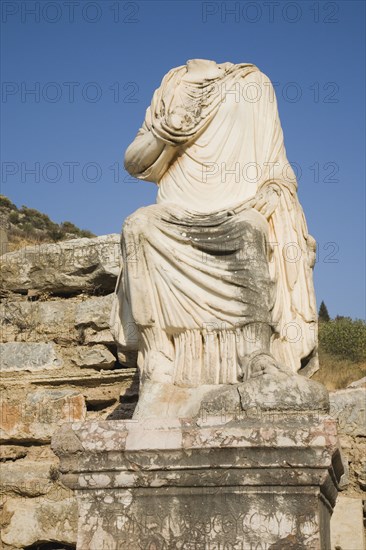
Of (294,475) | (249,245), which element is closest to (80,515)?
(294,475)

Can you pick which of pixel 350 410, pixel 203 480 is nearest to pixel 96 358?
pixel 350 410

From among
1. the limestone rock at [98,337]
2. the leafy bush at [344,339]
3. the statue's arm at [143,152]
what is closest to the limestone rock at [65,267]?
the limestone rock at [98,337]

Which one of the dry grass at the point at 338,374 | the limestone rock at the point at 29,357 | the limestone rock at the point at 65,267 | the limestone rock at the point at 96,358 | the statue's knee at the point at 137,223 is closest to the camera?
the statue's knee at the point at 137,223

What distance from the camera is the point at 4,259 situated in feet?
25.9

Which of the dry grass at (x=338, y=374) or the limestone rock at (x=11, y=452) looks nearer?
the limestone rock at (x=11, y=452)

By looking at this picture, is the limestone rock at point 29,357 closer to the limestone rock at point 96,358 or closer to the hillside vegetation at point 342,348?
the limestone rock at point 96,358

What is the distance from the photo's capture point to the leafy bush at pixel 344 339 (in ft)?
41.8

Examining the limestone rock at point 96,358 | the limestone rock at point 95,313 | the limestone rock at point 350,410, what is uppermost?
the limestone rock at point 95,313

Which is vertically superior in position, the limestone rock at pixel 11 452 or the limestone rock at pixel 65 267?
the limestone rock at pixel 65 267

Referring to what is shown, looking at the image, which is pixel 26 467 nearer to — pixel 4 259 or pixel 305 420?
pixel 4 259

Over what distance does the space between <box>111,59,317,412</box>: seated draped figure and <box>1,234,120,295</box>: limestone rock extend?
1.73 metres

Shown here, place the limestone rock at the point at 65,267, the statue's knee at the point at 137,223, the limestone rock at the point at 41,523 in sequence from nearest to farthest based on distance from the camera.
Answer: the statue's knee at the point at 137,223
the limestone rock at the point at 41,523
the limestone rock at the point at 65,267

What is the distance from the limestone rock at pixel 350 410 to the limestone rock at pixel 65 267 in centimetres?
211

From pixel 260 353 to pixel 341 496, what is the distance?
86.9 inches
